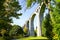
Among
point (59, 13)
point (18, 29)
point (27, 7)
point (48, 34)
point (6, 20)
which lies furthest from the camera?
point (18, 29)

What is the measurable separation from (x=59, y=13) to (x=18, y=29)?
20.3m

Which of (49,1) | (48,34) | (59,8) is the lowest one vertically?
(48,34)

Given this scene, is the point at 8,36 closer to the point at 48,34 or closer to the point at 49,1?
the point at 48,34

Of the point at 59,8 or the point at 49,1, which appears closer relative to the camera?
the point at 59,8

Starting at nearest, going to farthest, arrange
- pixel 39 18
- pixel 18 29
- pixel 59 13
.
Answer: pixel 59 13
pixel 39 18
pixel 18 29

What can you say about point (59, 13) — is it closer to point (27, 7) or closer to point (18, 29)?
point (27, 7)

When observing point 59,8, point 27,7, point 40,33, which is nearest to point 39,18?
point 40,33

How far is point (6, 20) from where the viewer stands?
3088cm

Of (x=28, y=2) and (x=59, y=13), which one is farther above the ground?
(x=28, y=2)

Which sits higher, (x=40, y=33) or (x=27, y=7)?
(x=27, y=7)

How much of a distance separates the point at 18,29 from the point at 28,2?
1373cm

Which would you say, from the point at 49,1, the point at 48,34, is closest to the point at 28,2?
the point at 49,1

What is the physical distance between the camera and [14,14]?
112 ft

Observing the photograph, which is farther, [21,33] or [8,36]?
[21,33]
